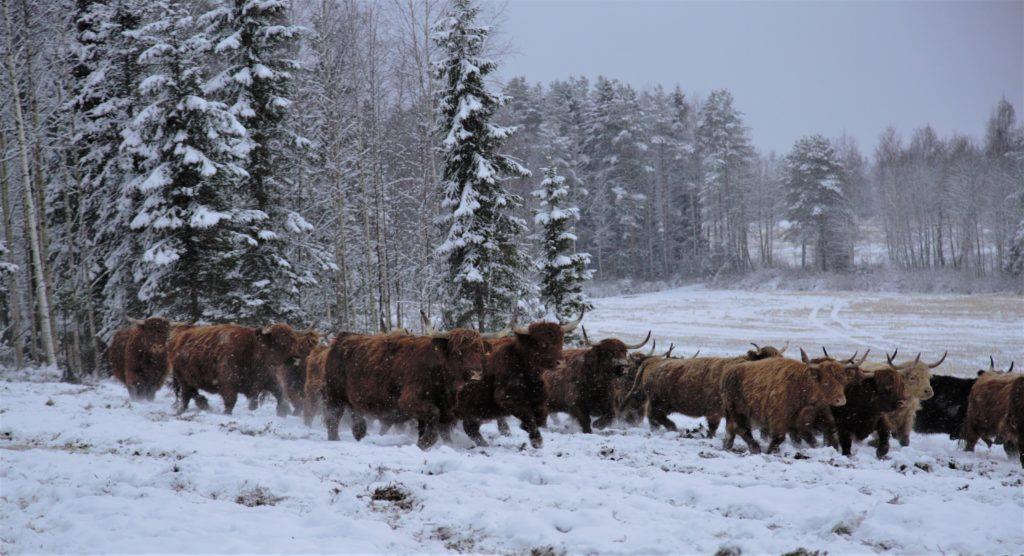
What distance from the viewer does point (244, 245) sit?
68.7 ft

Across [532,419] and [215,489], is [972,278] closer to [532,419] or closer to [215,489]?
[532,419]

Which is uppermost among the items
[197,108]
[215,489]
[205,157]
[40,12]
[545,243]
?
[40,12]

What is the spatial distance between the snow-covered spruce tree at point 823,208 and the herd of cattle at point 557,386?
52990mm

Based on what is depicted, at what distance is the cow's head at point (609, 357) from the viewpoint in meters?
11.1

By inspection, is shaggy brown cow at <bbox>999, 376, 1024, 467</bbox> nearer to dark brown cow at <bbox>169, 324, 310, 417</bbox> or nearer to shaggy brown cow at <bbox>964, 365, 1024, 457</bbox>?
shaggy brown cow at <bbox>964, 365, 1024, 457</bbox>

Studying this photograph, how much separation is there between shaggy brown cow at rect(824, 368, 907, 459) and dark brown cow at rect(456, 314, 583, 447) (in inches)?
176

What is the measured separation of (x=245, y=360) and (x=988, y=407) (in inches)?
506

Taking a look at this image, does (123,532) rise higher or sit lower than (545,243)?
lower

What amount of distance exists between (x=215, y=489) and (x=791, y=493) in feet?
17.2

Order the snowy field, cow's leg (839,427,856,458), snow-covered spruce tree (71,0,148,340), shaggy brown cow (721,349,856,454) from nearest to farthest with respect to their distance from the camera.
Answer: the snowy field → shaggy brown cow (721,349,856,454) → cow's leg (839,427,856,458) → snow-covered spruce tree (71,0,148,340)

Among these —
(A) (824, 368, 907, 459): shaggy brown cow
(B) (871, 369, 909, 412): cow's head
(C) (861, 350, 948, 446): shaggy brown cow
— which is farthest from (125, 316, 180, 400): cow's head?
(C) (861, 350, 948, 446): shaggy brown cow

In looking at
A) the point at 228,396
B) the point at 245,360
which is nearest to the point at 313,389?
the point at 245,360

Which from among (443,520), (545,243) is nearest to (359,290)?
(545,243)

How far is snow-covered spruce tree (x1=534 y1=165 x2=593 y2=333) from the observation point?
1021 inches
